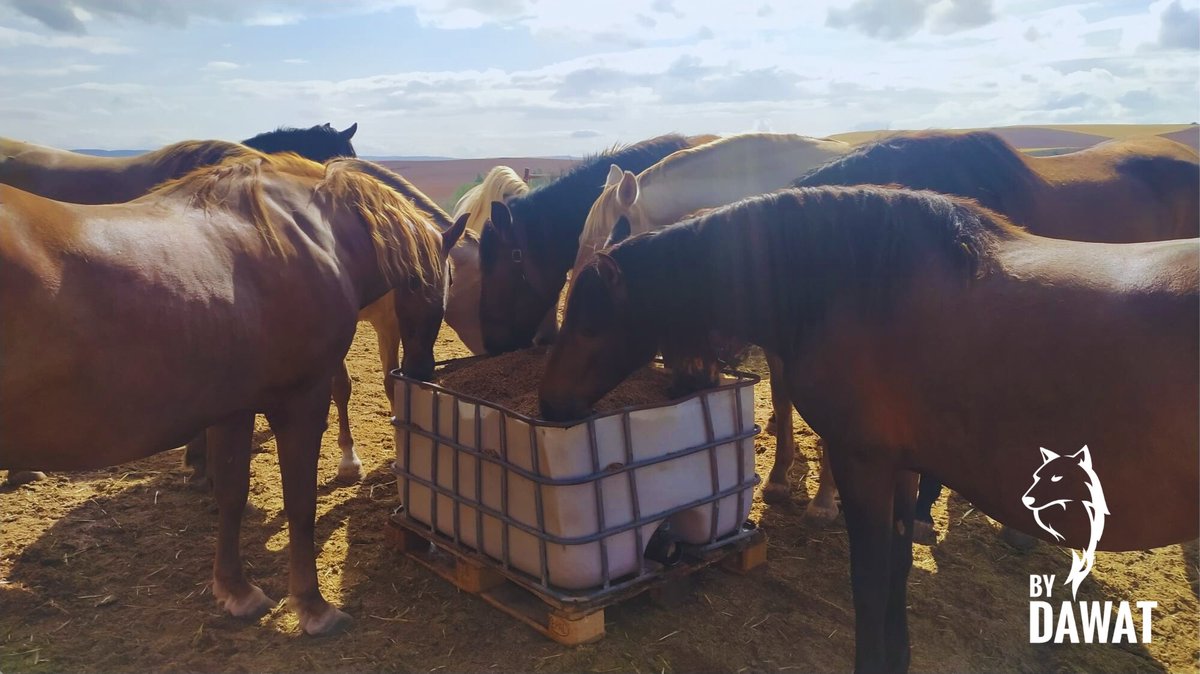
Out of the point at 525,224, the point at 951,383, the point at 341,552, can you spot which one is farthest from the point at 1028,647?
the point at 525,224

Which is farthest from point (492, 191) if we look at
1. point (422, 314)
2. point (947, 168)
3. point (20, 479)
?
point (20, 479)

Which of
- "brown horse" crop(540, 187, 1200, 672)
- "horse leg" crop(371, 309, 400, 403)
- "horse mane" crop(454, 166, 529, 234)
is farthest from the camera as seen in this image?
"horse mane" crop(454, 166, 529, 234)

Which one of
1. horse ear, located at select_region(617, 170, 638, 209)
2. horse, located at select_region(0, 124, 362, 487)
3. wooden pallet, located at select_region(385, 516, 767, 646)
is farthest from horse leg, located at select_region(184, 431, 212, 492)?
horse ear, located at select_region(617, 170, 638, 209)

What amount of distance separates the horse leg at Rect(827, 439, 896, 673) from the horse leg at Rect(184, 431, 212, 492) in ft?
12.1

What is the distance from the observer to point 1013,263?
212 cm

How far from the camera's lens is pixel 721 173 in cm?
435

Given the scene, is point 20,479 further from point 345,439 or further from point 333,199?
point 333,199

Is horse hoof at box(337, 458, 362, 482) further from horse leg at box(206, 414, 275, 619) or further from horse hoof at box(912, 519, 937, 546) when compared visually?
horse hoof at box(912, 519, 937, 546)

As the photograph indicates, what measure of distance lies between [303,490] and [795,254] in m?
2.24

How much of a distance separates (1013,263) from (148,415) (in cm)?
280

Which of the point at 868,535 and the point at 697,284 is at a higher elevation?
the point at 697,284

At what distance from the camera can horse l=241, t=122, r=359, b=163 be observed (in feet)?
18.5

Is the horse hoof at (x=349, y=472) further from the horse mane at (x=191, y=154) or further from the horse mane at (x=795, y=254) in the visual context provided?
Result: the horse mane at (x=795, y=254)

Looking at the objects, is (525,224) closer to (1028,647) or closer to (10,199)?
(10,199)
